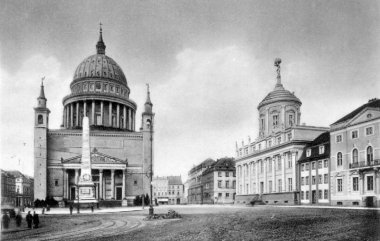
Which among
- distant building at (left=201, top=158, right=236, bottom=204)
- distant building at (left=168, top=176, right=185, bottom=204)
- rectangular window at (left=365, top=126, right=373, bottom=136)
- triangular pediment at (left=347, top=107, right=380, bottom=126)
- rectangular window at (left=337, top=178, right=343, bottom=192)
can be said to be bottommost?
distant building at (left=168, top=176, right=185, bottom=204)

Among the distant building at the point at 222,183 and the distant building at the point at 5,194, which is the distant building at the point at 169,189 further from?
the distant building at the point at 5,194

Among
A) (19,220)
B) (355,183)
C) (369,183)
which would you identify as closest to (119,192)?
(355,183)

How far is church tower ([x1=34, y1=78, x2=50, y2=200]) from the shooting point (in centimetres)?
7569

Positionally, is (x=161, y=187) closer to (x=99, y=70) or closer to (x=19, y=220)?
(x=99, y=70)

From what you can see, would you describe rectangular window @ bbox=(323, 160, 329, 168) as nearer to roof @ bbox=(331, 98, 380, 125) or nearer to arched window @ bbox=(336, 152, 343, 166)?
arched window @ bbox=(336, 152, 343, 166)

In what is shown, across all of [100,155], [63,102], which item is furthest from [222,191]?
[63,102]

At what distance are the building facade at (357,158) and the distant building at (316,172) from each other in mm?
3218

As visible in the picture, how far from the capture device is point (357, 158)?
46.2m

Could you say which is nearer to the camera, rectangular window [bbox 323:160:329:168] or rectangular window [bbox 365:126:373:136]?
rectangular window [bbox 365:126:373:136]

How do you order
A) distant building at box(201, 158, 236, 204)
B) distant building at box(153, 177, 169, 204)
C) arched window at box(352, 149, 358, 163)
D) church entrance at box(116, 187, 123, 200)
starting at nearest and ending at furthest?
arched window at box(352, 149, 358, 163) → church entrance at box(116, 187, 123, 200) → distant building at box(201, 158, 236, 204) → distant building at box(153, 177, 169, 204)

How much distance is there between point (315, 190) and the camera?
188 feet

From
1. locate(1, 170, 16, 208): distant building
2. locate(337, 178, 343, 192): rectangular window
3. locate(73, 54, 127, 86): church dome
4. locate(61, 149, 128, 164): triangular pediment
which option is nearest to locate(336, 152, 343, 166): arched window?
locate(337, 178, 343, 192): rectangular window

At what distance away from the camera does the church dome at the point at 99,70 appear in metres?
97.6

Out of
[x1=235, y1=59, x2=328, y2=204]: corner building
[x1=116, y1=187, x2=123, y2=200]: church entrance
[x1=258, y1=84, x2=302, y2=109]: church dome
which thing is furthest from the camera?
[x1=116, y1=187, x2=123, y2=200]: church entrance
